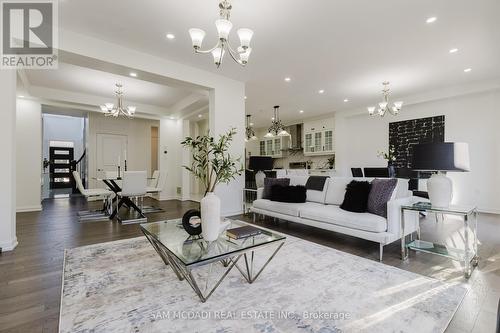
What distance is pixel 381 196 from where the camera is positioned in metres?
2.99

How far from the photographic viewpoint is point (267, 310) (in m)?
1.72

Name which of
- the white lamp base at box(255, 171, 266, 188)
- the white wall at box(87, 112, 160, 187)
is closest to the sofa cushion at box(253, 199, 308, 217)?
the white lamp base at box(255, 171, 266, 188)

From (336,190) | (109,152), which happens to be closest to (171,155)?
(109,152)

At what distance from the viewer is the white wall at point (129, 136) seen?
7.55m

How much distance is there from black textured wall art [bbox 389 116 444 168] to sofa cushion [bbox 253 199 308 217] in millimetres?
4113

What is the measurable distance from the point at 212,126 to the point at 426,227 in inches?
169

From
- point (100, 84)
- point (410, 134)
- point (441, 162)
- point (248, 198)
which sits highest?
point (100, 84)

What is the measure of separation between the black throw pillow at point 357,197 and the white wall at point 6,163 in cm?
437

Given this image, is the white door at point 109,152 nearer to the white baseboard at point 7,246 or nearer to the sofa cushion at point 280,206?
the white baseboard at point 7,246

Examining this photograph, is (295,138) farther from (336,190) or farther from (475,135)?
(336,190)

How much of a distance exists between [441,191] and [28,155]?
827 centimetres

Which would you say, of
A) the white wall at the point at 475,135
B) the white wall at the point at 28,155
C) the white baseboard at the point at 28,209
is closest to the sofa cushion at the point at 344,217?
the white wall at the point at 475,135

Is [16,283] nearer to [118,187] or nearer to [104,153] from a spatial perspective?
[118,187]

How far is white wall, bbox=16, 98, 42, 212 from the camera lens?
5672 millimetres
